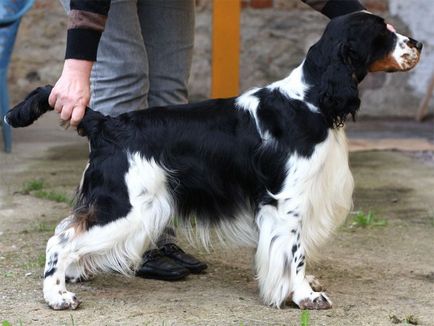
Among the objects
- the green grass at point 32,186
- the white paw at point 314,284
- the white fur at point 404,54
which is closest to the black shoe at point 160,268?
the white paw at point 314,284

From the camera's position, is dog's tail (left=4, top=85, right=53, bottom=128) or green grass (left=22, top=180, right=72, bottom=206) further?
green grass (left=22, top=180, right=72, bottom=206)

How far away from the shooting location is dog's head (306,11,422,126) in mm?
3303

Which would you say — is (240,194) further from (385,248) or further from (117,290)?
(385,248)

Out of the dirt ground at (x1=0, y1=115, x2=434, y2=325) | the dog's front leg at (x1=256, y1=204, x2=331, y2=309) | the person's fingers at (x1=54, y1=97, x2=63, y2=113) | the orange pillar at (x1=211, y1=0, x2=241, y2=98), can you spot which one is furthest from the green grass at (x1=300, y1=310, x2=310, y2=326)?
the orange pillar at (x1=211, y1=0, x2=241, y2=98)

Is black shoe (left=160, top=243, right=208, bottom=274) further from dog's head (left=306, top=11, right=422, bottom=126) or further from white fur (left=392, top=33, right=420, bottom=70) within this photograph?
white fur (left=392, top=33, right=420, bottom=70)

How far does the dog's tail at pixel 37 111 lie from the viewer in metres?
3.43

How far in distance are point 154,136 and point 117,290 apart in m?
0.69

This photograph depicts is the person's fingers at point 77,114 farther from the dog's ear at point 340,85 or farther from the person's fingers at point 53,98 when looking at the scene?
the dog's ear at point 340,85

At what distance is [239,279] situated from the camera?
3.86 m

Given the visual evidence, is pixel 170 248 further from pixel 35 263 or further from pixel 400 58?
pixel 400 58

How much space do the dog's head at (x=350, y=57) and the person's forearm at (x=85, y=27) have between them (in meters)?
0.82

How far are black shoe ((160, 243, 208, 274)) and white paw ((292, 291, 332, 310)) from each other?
62 centimetres

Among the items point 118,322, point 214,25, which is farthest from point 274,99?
point 214,25

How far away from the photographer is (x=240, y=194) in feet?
11.4
